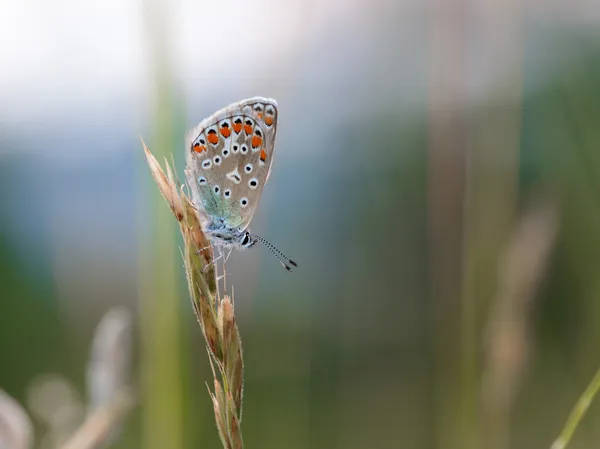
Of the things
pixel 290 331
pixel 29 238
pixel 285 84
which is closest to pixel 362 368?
pixel 290 331

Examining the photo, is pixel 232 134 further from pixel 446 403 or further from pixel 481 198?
pixel 446 403

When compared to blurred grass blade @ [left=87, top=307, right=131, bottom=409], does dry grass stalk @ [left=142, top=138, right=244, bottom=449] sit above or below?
above

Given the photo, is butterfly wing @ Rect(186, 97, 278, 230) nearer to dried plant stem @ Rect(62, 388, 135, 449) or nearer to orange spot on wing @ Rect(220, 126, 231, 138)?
orange spot on wing @ Rect(220, 126, 231, 138)

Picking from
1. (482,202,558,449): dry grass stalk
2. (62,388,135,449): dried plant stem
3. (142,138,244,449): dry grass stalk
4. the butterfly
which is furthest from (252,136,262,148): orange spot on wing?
(482,202,558,449): dry grass stalk

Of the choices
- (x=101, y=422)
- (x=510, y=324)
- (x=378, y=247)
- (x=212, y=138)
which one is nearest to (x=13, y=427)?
(x=101, y=422)

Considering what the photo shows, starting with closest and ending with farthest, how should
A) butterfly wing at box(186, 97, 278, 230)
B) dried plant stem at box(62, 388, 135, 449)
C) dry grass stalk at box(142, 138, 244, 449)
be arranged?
dry grass stalk at box(142, 138, 244, 449) → dried plant stem at box(62, 388, 135, 449) → butterfly wing at box(186, 97, 278, 230)

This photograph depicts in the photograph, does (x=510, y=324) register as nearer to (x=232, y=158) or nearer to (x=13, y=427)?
(x=232, y=158)

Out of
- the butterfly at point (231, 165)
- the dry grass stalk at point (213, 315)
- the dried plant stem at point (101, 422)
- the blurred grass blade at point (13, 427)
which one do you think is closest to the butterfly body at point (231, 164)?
the butterfly at point (231, 165)

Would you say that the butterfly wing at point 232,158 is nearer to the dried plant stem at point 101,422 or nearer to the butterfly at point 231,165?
the butterfly at point 231,165
